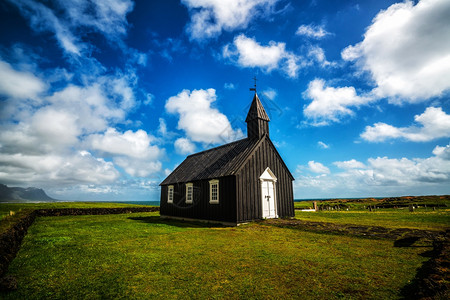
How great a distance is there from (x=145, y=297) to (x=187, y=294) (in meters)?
0.90

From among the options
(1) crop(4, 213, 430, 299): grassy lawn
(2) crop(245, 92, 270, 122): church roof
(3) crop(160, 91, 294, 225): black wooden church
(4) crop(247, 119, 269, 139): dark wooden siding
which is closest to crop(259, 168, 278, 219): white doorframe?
(3) crop(160, 91, 294, 225): black wooden church

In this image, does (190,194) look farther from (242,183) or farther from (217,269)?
(217,269)

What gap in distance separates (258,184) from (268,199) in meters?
1.73

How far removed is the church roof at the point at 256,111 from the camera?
19884mm

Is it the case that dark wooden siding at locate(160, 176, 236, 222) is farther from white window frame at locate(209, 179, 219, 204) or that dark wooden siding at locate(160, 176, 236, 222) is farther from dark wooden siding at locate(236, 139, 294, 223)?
dark wooden siding at locate(236, 139, 294, 223)

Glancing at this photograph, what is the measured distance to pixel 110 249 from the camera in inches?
347

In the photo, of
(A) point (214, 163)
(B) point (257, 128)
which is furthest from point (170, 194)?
(B) point (257, 128)

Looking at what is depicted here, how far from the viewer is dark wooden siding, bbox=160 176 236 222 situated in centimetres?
1609

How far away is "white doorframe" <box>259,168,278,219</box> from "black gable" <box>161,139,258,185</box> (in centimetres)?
271

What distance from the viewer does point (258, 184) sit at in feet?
57.7

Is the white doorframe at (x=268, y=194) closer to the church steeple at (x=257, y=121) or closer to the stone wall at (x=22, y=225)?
the church steeple at (x=257, y=121)

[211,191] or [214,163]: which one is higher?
[214,163]

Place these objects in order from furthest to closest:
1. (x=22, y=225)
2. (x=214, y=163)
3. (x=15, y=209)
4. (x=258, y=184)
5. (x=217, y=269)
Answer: (x=15, y=209) < (x=214, y=163) < (x=258, y=184) < (x=22, y=225) < (x=217, y=269)

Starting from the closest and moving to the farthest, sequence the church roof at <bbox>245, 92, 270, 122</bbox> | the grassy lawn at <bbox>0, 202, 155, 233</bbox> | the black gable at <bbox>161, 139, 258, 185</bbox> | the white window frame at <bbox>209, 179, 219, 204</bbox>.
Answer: the grassy lawn at <bbox>0, 202, 155, 233</bbox> < the white window frame at <bbox>209, 179, 219, 204</bbox> < the black gable at <bbox>161, 139, 258, 185</bbox> < the church roof at <bbox>245, 92, 270, 122</bbox>
